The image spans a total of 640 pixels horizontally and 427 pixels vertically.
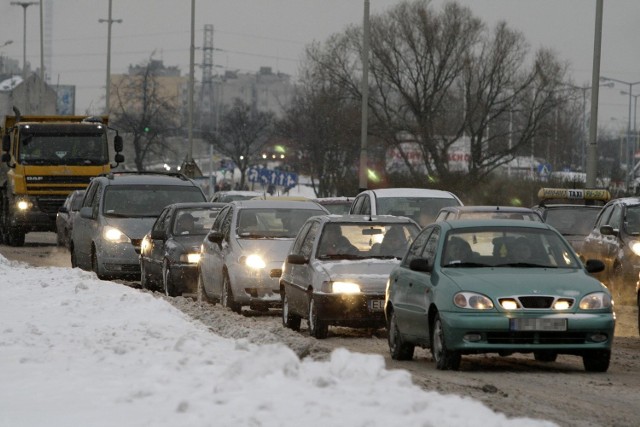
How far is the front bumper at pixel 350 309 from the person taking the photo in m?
16.3

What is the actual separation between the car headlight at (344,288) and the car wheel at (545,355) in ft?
9.54

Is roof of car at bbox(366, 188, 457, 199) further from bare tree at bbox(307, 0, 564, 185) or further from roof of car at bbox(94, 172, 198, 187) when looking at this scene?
bare tree at bbox(307, 0, 564, 185)

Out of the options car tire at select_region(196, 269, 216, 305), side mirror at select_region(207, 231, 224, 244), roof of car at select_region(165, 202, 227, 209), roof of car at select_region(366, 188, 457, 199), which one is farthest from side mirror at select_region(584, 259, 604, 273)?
roof of car at select_region(366, 188, 457, 199)

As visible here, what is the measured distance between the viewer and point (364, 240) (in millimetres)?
17578

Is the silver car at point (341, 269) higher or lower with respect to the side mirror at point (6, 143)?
lower

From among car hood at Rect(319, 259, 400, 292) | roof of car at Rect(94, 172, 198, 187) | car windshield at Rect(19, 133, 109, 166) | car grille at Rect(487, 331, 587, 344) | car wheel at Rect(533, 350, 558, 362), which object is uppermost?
car windshield at Rect(19, 133, 109, 166)

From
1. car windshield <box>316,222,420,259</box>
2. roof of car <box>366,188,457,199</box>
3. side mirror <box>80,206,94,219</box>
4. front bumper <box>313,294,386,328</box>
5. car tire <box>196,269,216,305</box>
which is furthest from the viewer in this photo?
side mirror <box>80,206,94,219</box>

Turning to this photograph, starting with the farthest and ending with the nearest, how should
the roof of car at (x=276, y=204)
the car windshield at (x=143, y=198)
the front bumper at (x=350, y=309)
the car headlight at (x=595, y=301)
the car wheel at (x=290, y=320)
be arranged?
the car windshield at (x=143, y=198)
the roof of car at (x=276, y=204)
the car wheel at (x=290, y=320)
the front bumper at (x=350, y=309)
the car headlight at (x=595, y=301)

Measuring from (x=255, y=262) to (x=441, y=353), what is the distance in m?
7.18

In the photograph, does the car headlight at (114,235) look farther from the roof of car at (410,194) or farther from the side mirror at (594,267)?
the side mirror at (594,267)

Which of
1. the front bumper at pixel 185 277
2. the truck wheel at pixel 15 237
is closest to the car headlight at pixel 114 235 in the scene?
the front bumper at pixel 185 277

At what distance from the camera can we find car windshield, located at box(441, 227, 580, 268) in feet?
44.5

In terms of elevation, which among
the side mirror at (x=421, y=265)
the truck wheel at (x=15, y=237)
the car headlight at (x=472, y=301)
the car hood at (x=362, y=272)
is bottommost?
the truck wheel at (x=15, y=237)

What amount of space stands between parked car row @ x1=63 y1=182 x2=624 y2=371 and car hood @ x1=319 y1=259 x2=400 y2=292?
2cm
